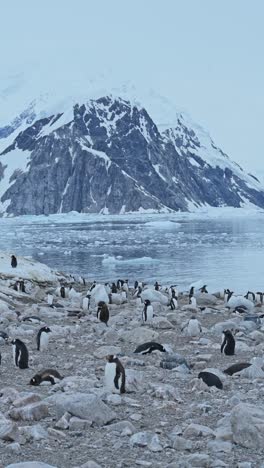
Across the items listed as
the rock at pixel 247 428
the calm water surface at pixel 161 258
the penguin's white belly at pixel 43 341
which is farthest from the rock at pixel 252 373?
the calm water surface at pixel 161 258

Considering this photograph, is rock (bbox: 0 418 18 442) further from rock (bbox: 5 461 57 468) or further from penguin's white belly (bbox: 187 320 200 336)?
penguin's white belly (bbox: 187 320 200 336)

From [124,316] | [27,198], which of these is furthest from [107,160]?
[124,316]

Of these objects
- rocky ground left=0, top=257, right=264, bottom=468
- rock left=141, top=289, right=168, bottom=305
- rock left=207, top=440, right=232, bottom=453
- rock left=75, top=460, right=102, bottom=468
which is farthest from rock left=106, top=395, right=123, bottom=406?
rock left=141, top=289, right=168, bottom=305

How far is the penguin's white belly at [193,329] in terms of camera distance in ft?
43.3

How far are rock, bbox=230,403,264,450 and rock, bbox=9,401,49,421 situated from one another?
1.85m

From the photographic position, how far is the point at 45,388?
7.66 metres

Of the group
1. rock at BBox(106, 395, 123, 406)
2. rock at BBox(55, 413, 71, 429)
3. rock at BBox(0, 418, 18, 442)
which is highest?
rock at BBox(0, 418, 18, 442)

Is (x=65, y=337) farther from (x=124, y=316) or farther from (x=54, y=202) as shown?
(x=54, y=202)

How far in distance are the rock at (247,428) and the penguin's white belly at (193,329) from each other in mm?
7283

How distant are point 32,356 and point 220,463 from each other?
5.51 m

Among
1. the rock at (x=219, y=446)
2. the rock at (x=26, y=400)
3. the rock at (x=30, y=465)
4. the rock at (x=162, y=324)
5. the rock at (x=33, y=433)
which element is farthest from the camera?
the rock at (x=162, y=324)

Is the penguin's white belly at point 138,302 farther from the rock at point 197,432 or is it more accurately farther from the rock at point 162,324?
the rock at point 197,432

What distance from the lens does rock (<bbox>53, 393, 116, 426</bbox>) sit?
6105 millimetres

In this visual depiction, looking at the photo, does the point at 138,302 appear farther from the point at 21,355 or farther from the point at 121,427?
the point at 121,427
